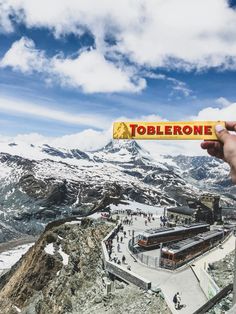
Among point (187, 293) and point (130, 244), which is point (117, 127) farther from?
point (130, 244)

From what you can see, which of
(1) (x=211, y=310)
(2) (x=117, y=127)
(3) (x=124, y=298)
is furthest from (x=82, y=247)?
(2) (x=117, y=127)

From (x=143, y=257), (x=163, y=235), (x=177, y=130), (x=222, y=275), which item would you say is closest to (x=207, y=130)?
(x=177, y=130)

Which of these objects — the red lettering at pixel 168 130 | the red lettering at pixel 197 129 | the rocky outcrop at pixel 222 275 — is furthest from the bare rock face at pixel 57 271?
the red lettering at pixel 197 129

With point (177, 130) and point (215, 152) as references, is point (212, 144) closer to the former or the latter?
point (215, 152)

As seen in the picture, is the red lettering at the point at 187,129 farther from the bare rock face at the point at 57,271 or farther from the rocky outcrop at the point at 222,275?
the bare rock face at the point at 57,271

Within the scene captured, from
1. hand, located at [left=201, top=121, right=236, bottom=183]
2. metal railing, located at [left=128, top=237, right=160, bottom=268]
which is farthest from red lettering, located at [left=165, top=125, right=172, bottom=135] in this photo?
metal railing, located at [left=128, top=237, right=160, bottom=268]
